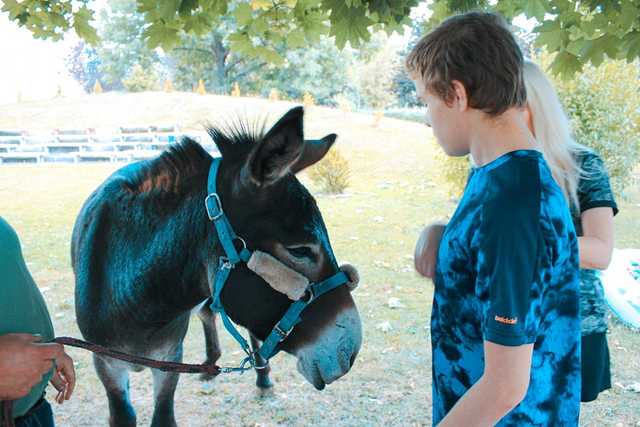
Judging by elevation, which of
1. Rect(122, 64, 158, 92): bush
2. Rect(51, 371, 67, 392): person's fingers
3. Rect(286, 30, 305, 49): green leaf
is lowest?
Rect(51, 371, 67, 392): person's fingers

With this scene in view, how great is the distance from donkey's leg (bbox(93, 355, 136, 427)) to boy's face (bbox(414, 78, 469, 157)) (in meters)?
2.20

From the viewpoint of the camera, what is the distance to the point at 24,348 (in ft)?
5.17

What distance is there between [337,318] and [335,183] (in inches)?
447

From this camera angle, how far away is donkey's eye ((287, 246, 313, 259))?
1879 mm

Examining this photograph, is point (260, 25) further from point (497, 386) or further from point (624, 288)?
point (624, 288)

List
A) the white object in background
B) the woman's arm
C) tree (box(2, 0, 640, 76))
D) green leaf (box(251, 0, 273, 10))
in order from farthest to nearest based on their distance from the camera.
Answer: the white object in background
green leaf (box(251, 0, 273, 10))
tree (box(2, 0, 640, 76))
the woman's arm

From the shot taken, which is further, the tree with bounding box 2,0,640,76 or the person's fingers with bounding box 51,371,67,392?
the tree with bounding box 2,0,640,76

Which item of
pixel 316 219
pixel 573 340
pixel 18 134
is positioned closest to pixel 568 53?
pixel 316 219

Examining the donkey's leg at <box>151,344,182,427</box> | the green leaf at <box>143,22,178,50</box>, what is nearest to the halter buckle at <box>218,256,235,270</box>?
the donkey's leg at <box>151,344,182,427</box>

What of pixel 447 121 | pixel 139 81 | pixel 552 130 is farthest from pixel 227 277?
pixel 139 81

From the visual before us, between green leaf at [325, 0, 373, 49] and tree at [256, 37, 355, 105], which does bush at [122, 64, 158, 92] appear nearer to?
tree at [256, 37, 355, 105]

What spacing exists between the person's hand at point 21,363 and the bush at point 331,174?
11292 millimetres

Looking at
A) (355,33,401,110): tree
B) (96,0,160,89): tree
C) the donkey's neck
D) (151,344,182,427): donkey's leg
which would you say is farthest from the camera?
(355,33,401,110): tree

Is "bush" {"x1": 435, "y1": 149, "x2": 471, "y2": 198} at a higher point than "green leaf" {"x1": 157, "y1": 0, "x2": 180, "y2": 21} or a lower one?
lower
